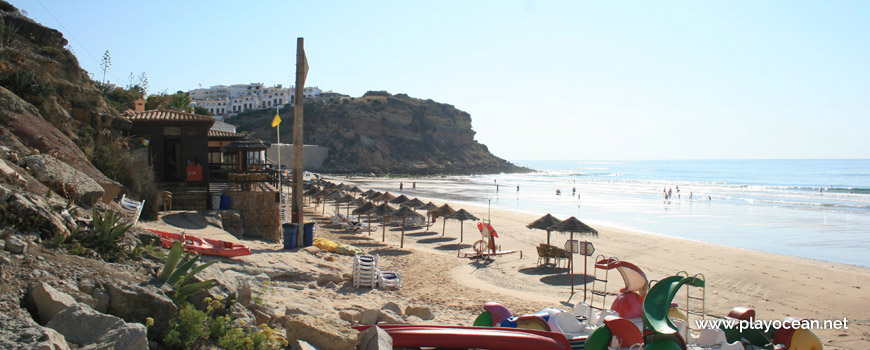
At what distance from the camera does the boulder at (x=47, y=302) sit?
330cm

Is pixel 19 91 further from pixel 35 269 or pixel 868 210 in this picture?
pixel 868 210

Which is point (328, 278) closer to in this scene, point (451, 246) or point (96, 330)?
point (96, 330)

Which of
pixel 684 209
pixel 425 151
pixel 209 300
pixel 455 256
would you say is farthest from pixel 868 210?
pixel 425 151

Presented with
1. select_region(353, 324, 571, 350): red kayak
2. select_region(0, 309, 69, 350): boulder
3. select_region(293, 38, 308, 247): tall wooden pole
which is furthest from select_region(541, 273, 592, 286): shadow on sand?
select_region(0, 309, 69, 350): boulder

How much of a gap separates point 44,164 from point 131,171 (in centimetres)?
458

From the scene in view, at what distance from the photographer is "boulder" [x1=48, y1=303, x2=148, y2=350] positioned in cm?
309

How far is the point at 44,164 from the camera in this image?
7262 mm

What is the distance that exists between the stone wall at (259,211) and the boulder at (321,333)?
9.61 meters

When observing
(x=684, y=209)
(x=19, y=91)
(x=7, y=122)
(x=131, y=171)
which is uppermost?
(x=19, y=91)

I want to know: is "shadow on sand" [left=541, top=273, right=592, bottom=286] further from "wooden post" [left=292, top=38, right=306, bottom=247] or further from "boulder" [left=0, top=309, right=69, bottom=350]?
"boulder" [left=0, top=309, right=69, bottom=350]

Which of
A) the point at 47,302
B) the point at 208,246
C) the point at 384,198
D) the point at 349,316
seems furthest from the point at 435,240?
the point at 47,302

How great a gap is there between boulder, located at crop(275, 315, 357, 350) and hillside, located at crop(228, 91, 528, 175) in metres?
75.7

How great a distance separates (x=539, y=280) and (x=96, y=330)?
10529 millimetres

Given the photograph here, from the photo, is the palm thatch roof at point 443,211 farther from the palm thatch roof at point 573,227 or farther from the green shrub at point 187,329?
the green shrub at point 187,329
